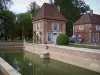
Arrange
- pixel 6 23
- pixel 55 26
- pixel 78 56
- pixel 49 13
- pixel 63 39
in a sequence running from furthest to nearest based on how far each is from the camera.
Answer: pixel 6 23 → pixel 55 26 → pixel 49 13 → pixel 63 39 → pixel 78 56

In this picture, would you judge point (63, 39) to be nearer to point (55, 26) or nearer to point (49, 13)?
point (55, 26)

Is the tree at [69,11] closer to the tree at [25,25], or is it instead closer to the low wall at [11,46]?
the tree at [25,25]

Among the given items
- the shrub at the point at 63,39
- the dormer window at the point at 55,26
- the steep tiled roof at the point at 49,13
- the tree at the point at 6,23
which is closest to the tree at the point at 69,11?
the tree at the point at 6,23

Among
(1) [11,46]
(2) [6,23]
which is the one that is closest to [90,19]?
(1) [11,46]

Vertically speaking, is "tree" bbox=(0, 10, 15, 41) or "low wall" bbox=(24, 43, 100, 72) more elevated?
"tree" bbox=(0, 10, 15, 41)

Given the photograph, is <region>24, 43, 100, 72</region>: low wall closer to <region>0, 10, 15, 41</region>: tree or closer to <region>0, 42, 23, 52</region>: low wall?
<region>0, 42, 23, 52</region>: low wall

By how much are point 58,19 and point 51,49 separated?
12.7 metres

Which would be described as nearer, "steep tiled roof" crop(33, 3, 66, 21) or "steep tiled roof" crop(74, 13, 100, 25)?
"steep tiled roof" crop(33, 3, 66, 21)

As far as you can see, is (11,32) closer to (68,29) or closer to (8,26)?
(8,26)

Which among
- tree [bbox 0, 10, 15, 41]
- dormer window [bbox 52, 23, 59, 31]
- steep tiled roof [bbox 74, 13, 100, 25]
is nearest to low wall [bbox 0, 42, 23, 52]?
tree [bbox 0, 10, 15, 41]

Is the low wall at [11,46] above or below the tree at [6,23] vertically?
below

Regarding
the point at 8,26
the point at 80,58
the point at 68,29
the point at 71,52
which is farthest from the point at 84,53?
the point at 68,29

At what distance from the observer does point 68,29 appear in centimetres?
5144

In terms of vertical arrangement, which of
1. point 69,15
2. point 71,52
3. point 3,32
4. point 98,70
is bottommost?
point 98,70
